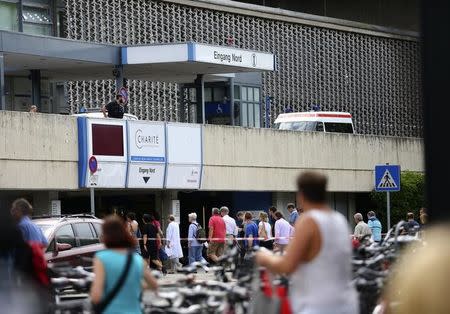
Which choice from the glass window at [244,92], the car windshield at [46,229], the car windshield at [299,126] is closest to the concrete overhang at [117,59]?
the car windshield at [299,126]

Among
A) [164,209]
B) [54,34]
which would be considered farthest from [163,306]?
[54,34]

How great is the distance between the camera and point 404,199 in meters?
53.9

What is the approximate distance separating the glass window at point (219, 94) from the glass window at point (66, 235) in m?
29.9

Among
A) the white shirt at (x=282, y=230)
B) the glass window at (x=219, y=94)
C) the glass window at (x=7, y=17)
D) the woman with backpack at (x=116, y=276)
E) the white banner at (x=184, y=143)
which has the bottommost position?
the white shirt at (x=282, y=230)

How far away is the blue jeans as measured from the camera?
38750 millimetres

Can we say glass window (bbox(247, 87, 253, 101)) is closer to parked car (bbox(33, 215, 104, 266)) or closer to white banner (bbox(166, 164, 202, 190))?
white banner (bbox(166, 164, 202, 190))

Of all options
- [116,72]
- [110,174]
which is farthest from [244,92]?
[110,174]

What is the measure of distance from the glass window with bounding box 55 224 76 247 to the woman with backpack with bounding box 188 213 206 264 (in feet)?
39.6

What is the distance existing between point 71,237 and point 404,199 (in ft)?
97.4

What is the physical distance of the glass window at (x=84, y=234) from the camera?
26.0 metres

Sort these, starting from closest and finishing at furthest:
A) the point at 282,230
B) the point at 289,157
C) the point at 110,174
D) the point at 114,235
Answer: the point at 114,235
the point at 282,230
the point at 110,174
the point at 289,157

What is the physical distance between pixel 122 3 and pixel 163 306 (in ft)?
144

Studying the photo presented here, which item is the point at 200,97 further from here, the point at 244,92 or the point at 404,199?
the point at 244,92

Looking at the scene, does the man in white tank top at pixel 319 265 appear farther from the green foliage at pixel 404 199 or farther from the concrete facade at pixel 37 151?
the green foliage at pixel 404 199
